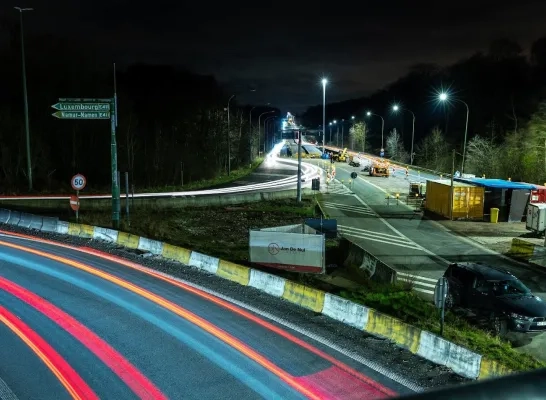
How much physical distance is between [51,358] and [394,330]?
7.36 metres

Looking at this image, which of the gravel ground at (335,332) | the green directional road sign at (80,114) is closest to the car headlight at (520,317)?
the gravel ground at (335,332)

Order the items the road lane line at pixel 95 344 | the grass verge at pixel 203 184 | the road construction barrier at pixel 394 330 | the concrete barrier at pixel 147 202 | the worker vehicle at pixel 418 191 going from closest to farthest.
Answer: the road lane line at pixel 95 344 → the road construction barrier at pixel 394 330 → the concrete barrier at pixel 147 202 → the worker vehicle at pixel 418 191 → the grass verge at pixel 203 184

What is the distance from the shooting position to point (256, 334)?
1146 cm

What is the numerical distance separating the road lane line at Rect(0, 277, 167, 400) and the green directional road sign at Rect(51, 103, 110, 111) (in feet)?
30.9

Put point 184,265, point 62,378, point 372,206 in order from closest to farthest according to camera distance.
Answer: point 62,378 < point 184,265 < point 372,206

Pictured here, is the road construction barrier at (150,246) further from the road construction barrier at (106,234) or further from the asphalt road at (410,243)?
the asphalt road at (410,243)

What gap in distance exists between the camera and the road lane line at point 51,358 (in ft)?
27.3

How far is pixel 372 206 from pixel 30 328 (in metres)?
33.8

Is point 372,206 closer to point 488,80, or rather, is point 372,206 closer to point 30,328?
point 30,328

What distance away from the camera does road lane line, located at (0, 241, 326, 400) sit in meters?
9.05

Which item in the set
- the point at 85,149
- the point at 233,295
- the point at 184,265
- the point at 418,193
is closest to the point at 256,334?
the point at 233,295

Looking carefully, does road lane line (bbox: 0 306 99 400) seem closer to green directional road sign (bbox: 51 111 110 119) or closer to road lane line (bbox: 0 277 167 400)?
road lane line (bbox: 0 277 167 400)

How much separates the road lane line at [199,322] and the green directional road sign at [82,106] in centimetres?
652

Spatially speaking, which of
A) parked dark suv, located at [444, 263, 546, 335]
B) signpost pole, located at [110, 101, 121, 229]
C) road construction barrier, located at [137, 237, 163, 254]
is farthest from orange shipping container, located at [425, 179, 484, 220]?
signpost pole, located at [110, 101, 121, 229]
